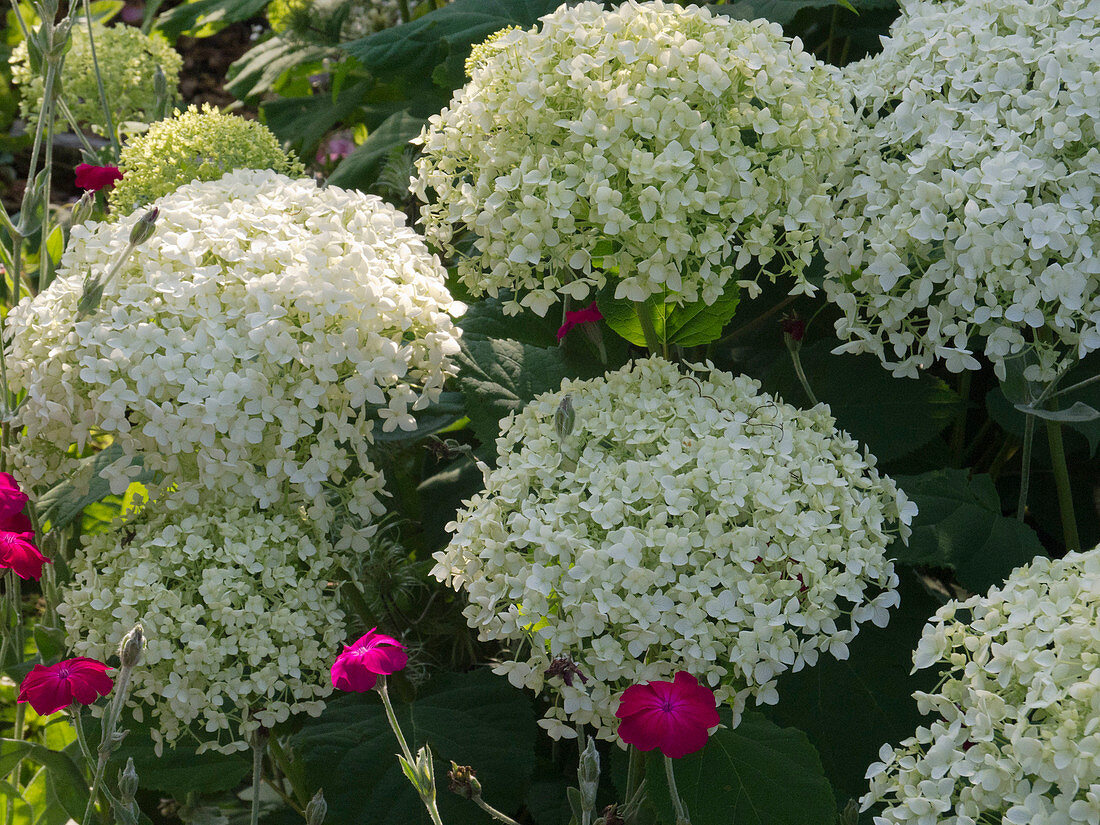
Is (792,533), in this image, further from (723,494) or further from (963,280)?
(963,280)

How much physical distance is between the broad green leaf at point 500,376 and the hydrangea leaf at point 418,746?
18.2 inches

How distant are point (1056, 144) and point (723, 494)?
2.13 ft

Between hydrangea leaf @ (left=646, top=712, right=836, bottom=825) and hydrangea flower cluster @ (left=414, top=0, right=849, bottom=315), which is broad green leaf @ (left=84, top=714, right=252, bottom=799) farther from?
hydrangea flower cluster @ (left=414, top=0, right=849, bottom=315)

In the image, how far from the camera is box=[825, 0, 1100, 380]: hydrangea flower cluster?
134cm

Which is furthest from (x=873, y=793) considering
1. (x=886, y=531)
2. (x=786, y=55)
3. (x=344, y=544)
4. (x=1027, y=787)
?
(x=786, y=55)

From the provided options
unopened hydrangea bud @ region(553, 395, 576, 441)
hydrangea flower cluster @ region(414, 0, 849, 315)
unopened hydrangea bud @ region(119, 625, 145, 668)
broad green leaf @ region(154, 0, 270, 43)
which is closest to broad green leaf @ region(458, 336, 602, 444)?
hydrangea flower cluster @ region(414, 0, 849, 315)

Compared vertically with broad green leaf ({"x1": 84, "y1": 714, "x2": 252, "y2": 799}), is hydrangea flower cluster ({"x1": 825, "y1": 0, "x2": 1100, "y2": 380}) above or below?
above

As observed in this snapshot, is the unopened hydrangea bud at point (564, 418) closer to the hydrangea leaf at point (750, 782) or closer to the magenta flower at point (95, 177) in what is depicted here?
the hydrangea leaf at point (750, 782)

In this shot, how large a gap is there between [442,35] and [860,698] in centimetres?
170

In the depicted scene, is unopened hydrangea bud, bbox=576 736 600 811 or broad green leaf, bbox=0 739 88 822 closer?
unopened hydrangea bud, bbox=576 736 600 811

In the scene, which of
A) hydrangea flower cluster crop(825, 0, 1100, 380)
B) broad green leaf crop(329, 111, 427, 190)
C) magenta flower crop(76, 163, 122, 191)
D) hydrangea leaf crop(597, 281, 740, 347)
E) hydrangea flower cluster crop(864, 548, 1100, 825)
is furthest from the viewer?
broad green leaf crop(329, 111, 427, 190)

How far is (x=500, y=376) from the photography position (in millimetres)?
1891

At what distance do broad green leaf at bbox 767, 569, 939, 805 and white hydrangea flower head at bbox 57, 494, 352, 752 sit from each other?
76 cm

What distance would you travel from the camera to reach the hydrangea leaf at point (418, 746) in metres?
1.58
